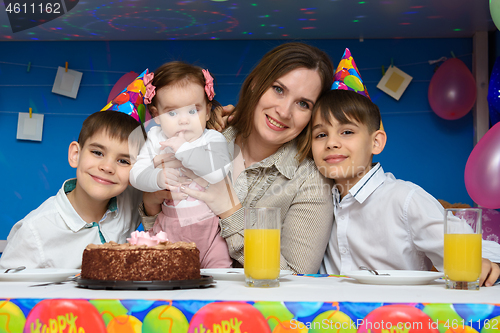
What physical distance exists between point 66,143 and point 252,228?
3.63 metres

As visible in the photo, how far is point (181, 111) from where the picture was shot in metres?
1.69

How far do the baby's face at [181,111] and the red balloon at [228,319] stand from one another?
1048 mm

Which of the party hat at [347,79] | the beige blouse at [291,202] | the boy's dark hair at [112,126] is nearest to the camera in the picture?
the beige blouse at [291,202]

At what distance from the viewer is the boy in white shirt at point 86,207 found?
1.54m

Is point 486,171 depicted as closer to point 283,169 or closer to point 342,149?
point 342,149

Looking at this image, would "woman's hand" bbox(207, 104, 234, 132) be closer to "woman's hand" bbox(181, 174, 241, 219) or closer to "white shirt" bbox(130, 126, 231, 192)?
"white shirt" bbox(130, 126, 231, 192)

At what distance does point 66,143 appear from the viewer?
4129mm

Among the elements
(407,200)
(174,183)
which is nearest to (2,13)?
(174,183)

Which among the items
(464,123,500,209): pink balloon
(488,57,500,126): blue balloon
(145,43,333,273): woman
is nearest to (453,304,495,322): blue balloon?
(145,43,333,273): woman

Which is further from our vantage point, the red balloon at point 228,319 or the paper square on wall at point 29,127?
the paper square on wall at point 29,127

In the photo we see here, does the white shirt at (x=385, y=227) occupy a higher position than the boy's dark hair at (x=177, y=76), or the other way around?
the boy's dark hair at (x=177, y=76)

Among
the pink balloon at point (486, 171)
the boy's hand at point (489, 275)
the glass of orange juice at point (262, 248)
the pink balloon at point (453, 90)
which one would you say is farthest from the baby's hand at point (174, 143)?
the pink balloon at point (453, 90)

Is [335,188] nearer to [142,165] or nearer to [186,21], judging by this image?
[142,165]

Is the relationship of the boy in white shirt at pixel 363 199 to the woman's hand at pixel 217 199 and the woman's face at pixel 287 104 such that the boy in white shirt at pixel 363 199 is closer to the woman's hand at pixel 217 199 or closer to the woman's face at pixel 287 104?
the woman's face at pixel 287 104
